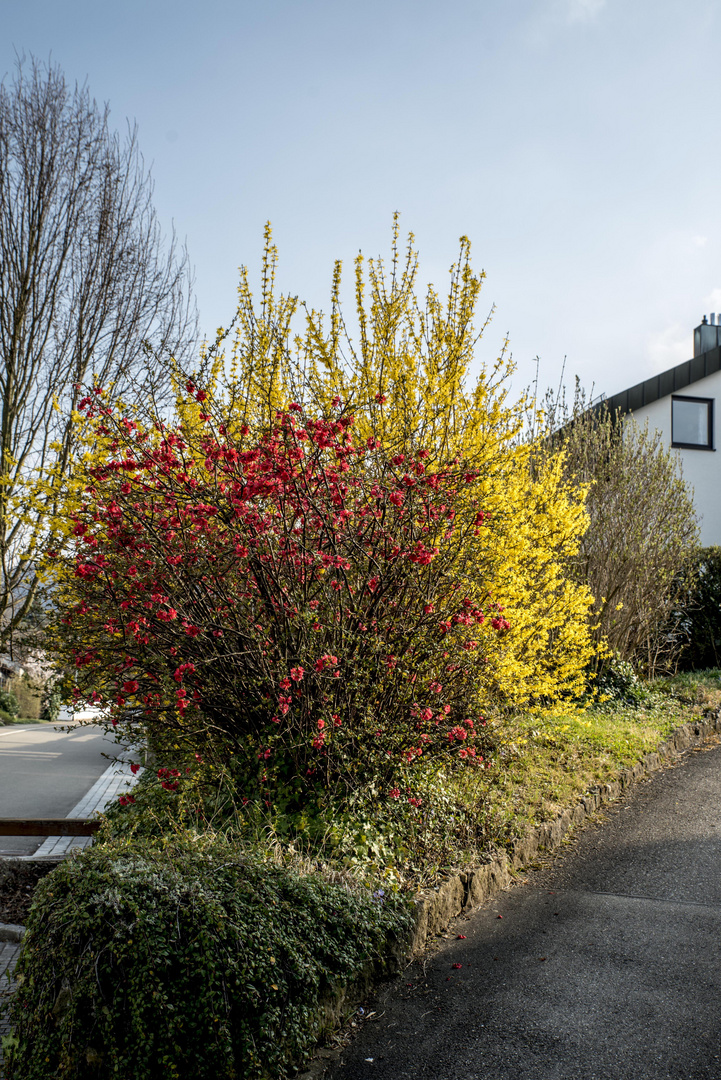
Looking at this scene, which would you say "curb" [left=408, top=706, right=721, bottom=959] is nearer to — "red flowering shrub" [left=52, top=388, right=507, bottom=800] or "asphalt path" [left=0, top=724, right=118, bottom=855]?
"red flowering shrub" [left=52, top=388, right=507, bottom=800]

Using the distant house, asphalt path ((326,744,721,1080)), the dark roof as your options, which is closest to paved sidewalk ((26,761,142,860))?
asphalt path ((326,744,721,1080))

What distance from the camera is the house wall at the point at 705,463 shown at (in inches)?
662

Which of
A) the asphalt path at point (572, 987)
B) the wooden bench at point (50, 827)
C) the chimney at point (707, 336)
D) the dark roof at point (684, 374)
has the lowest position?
the asphalt path at point (572, 987)

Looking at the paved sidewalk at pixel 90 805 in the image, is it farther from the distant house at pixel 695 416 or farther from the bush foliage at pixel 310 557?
the distant house at pixel 695 416

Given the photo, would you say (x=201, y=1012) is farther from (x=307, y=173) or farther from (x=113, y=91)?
(x=113, y=91)

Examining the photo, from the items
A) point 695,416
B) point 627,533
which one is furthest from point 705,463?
point 627,533

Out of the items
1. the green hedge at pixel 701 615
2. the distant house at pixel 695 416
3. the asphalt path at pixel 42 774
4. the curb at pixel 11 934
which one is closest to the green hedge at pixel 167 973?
the curb at pixel 11 934

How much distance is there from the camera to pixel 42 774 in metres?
11.2

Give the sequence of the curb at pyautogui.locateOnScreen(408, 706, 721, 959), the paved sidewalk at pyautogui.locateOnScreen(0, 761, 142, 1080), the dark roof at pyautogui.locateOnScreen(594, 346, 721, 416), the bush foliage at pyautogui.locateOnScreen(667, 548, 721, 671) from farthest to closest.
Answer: the dark roof at pyautogui.locateOnScreen(594, 346, 721, 416) → the bush foliage at pyautogui.locateOnScreen(667, 548, 721, 671) → the curb at pyautogui.locateOnScreen(408, 706, 721, 959) → the paved sidewalk at pyautogui.locateOnScreen(0, 761, 142, 1080)

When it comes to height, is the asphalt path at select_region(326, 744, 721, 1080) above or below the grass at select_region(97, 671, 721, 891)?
below

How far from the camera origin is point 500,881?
475 centimetres

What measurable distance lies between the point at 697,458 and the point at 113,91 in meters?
13.8

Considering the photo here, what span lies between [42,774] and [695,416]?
15589 mm

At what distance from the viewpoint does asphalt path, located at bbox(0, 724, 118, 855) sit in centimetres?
808
